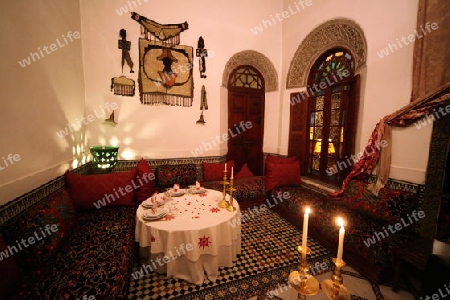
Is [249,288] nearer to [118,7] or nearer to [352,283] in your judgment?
[352,283]

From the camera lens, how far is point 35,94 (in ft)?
6.75

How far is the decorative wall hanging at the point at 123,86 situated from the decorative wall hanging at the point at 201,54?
1423 millimetres

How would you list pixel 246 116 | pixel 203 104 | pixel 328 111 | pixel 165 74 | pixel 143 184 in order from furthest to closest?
pixel 246 116 < pixel 203 104 < pixel 165 74 < pixel 328 111 < pixel 143 184

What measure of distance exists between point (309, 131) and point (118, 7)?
4.52 m

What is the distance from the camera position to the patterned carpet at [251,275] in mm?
1922

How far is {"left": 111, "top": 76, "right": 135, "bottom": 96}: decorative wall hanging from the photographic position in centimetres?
364

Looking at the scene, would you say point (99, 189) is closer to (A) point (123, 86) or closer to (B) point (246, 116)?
(A) point (123, 86)

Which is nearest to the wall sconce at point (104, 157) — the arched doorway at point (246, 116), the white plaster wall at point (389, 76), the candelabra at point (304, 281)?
the arched doorway at point (246, 116)

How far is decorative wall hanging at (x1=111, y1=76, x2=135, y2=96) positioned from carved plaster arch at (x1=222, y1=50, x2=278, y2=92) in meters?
1.93

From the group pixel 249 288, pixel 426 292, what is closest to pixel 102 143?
pixel 249 288

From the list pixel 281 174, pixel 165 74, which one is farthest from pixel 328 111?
pixel 165 74

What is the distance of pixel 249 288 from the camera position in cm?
200

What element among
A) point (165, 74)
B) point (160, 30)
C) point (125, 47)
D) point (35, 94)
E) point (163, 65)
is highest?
point (160, 30)

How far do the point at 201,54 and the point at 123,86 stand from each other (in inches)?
67.7
